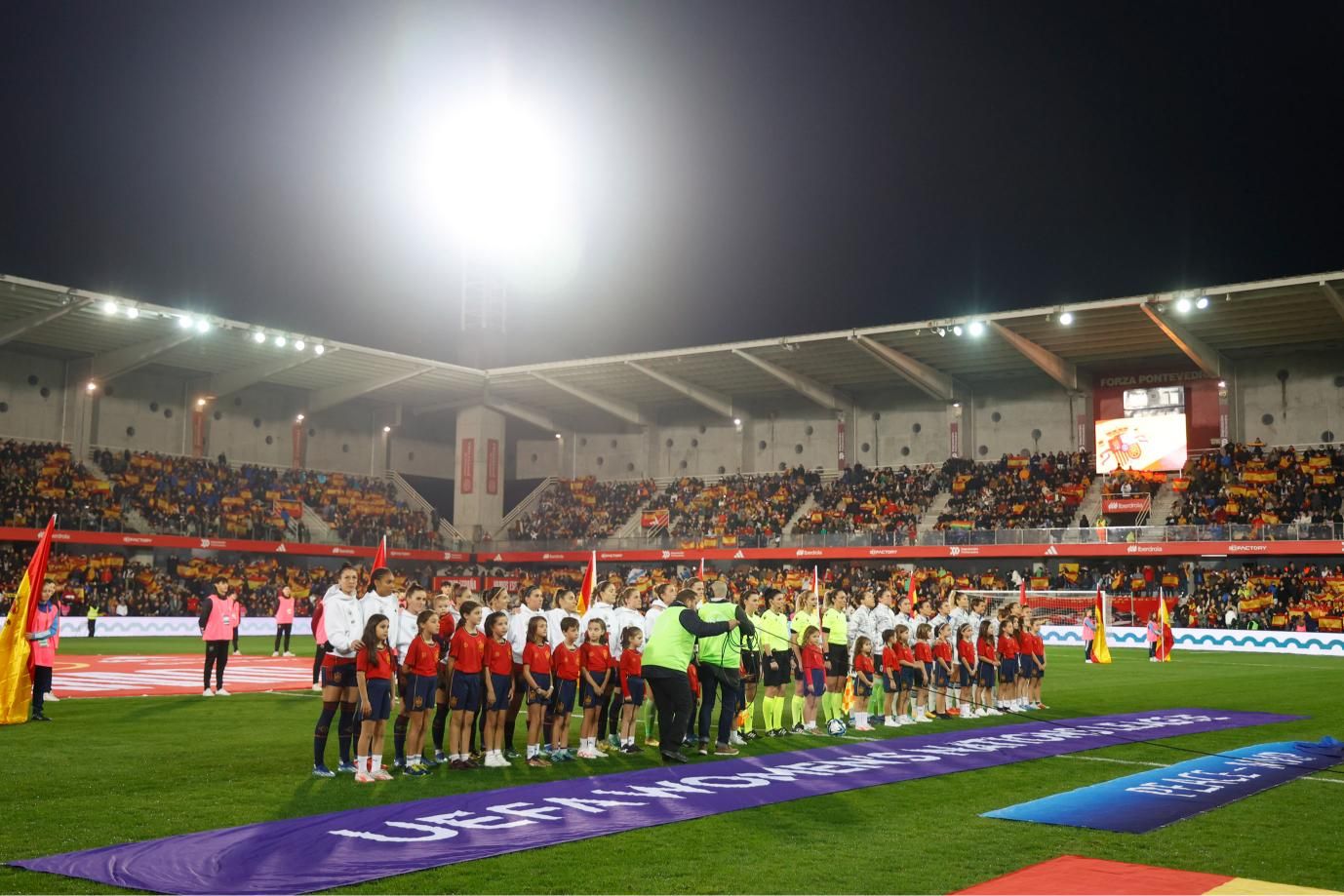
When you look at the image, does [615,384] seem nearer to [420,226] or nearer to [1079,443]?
[420,226]

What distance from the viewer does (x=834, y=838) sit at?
7641 mm

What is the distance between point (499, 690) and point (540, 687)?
422 millimetres

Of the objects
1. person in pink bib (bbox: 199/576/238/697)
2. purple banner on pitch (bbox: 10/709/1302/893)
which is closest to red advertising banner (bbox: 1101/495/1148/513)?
purple banner on pitch (bbox: 10/709/1302/893)

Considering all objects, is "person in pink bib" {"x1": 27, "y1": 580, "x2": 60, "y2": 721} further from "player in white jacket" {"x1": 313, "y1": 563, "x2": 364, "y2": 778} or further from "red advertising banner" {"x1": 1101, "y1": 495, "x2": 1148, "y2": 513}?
"red advertising banner" {"x1": 1101, "y1": 495, "x2": 1148, "y2": 513}

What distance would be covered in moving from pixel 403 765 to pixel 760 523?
40112mm

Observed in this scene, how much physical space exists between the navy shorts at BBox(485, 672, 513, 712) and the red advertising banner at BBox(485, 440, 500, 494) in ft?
154

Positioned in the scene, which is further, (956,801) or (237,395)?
(237,395)

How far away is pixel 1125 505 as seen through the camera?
141 ft

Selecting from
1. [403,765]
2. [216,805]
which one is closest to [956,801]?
[403,765]

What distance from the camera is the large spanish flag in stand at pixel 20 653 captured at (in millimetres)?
14000

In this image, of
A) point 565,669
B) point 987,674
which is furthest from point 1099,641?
point 565,669

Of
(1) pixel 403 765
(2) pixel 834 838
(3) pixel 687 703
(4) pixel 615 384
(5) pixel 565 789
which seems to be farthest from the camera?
(4) pixel 615 384

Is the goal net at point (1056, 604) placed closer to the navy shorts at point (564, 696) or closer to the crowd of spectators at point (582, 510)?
the crowd of spectators at point (582, 510)

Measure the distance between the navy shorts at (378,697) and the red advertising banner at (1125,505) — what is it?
38.2 meters
